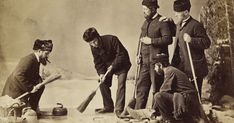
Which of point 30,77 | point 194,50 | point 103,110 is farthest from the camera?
point 30,77

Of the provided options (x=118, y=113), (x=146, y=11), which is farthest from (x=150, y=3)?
(x=118, y=113)

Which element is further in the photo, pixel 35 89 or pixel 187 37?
pixel 35 89

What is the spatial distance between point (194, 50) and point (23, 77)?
1723 mm

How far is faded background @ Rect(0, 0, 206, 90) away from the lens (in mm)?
5996

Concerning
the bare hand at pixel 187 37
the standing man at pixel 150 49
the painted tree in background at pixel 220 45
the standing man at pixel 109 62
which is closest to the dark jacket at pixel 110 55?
the standing man at pixel 109 62

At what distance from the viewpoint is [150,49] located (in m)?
5.89

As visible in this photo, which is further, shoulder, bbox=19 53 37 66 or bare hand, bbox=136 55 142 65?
shoulder, bbox=19 53 37 66

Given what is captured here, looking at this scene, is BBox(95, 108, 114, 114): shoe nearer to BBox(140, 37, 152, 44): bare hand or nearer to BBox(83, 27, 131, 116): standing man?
BBox(83, 27, 131, 116): standing man

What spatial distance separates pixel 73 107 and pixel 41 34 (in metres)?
0.82

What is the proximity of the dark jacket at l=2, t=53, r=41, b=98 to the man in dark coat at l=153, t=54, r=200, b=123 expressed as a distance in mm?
1243

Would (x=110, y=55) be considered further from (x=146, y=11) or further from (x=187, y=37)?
(x=187, y=37)

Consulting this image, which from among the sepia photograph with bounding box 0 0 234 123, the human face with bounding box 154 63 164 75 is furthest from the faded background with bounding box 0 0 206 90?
the human face with bounding box 154 63 164 75

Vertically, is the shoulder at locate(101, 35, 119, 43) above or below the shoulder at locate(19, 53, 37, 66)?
above

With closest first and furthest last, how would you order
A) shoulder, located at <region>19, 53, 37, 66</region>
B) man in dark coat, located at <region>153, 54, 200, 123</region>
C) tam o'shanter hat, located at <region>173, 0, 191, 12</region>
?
man in dark coat, located at <region>153, 54, 200, 123</region>, tam o'shanter hat, located at <region>173, 0, 191, 12</region>, shoulder, located at <region>19, 53, 37, 66</region>
